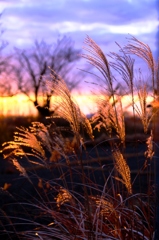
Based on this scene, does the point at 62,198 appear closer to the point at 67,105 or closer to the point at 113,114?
the point at 113,114

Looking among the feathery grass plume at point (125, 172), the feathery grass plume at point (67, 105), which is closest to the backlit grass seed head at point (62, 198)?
the feathery grass plume at point (125, 172)

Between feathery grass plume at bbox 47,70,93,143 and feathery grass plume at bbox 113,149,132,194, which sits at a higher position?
feathery grass plume at bbox 47,70,93,143

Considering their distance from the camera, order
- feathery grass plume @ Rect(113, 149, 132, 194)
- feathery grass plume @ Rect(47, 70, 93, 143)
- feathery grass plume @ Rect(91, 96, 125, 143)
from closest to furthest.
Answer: feathery grass plume @ Rect(47, 70, 93, 143) → feathery grass plume @ Rect(113, 149, 132, 194) → feathery grass plume @ Rect(91, 96, 125, 143)

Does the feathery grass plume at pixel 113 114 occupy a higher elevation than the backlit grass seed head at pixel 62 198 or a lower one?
higher

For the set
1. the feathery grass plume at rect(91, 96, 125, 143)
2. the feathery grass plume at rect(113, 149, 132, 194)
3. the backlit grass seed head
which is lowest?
the backlit grass seed head

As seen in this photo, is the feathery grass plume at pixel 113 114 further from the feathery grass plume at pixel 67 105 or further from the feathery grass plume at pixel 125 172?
the feathery grass plume at pixel 67 105

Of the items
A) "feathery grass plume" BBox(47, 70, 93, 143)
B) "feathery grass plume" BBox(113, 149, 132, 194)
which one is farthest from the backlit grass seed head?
"feathery grass plume" BBox(47, 70, 93, 143)

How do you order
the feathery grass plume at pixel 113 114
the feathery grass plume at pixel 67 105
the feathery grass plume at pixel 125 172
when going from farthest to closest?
the feathery grass plume at pixel 113 114
the feathery grass plume at pixel 125 172
the feathery grass plume at pixel 67 105

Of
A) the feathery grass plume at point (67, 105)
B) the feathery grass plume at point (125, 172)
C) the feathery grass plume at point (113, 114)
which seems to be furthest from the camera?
the feathery grass plume at point (113, 114)

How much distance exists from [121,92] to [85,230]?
147 centimetres

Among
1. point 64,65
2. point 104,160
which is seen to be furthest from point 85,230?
point 64,65

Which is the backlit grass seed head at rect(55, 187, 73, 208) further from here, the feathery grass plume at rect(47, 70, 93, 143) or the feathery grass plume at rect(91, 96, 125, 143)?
the feathery grass plume at rect(47, 70, 93, 143)

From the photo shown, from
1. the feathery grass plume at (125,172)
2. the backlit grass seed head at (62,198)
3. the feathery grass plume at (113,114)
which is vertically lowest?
the backlit grass seed head at (62,198)

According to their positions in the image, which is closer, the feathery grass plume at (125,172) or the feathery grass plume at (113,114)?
the feathery grass plume at (125,172)
